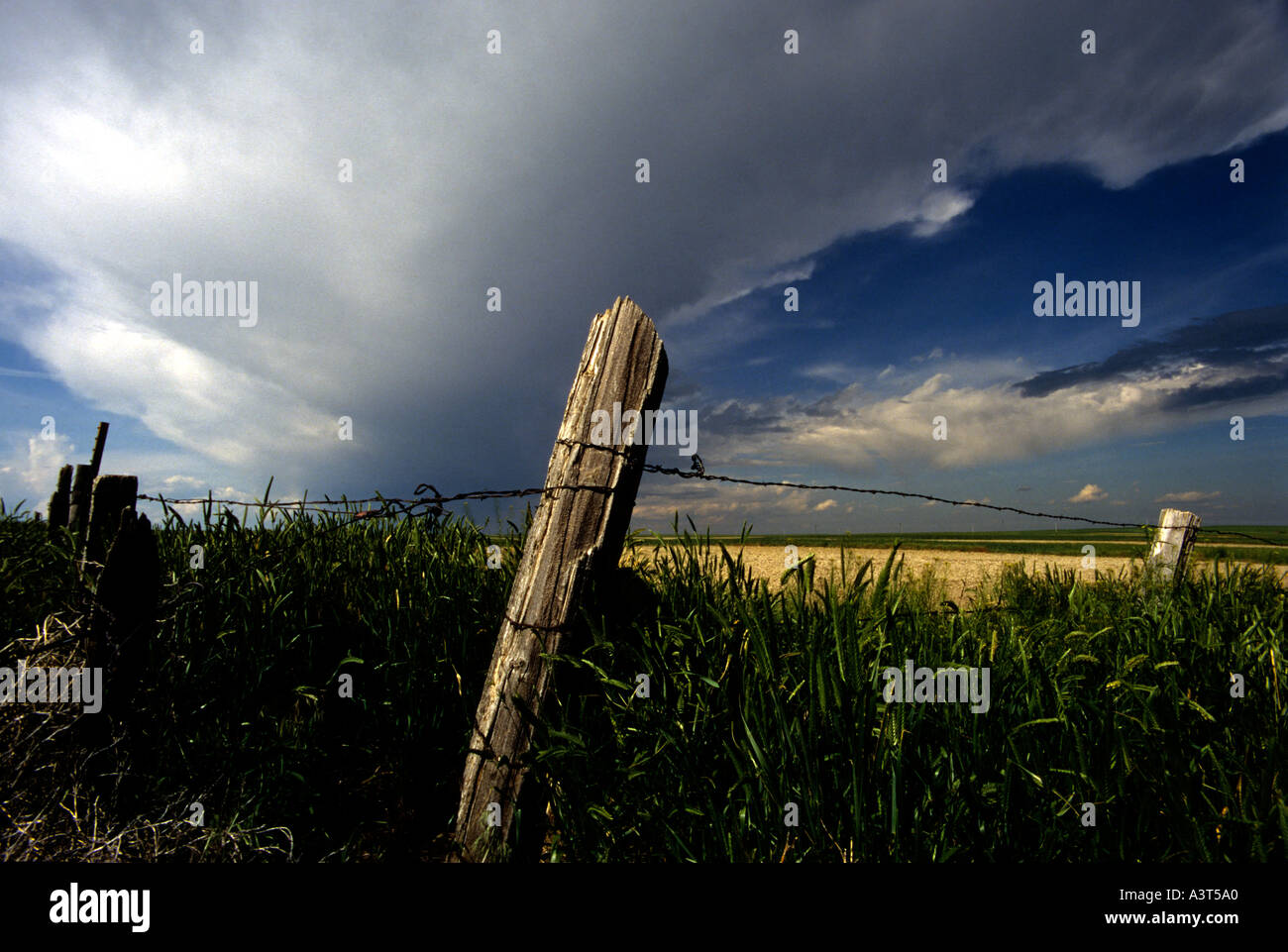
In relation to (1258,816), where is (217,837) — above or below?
below

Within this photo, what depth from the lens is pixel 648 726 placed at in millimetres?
2500

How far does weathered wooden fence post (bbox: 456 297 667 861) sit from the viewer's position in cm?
254

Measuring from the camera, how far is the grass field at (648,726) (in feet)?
6.47

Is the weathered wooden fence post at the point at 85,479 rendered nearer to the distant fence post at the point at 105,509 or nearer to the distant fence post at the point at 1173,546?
the distant fence post at the point at 105,509

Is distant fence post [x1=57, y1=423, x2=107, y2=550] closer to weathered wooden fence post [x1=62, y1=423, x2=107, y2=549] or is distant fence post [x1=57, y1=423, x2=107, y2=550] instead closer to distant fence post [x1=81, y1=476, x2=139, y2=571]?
weathered wooden fence post [x1=62, y1=423, x2=107, y2=549]

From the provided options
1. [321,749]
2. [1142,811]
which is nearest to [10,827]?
[321,749]

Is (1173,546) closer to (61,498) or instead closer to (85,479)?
(85,479)

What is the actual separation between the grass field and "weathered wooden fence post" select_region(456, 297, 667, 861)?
0.12 meters

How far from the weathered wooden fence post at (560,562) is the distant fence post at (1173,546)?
5237mm

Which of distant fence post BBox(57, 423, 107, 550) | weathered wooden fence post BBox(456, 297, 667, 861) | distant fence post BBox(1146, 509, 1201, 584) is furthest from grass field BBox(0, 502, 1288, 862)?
distant fence post BBox(57, 423, 107, 550)

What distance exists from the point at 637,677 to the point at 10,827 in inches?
95.0

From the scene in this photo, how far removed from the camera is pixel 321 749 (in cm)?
292

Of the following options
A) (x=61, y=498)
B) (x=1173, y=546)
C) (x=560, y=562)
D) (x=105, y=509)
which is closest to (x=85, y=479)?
(x=61, y=498)
